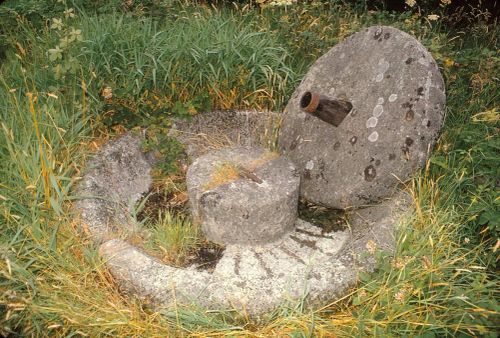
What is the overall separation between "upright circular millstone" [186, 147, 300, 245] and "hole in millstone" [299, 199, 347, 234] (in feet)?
0.63

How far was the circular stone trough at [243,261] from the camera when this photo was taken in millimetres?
2447

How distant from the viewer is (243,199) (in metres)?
2.92

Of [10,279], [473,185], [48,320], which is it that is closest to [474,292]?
[473,185]

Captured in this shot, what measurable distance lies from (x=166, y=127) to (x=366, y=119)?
1.47 meters

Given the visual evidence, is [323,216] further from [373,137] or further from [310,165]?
[373,137]

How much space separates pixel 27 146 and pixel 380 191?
2220mm

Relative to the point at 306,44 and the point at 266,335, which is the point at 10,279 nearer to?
the point at 266,335

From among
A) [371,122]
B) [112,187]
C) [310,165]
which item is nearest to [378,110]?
[371,122]

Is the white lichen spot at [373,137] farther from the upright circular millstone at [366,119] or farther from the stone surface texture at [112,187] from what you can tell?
the stone surface texture at [112,187]

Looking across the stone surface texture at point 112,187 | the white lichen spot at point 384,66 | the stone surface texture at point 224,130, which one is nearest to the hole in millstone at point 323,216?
the stone surface texture at point 224,130

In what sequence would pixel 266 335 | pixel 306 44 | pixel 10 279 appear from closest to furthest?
pixel 266 335, pixel 10 279, pixel 306 44

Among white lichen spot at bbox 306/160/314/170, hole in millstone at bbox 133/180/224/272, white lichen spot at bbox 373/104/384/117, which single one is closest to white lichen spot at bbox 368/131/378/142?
white lichen spot at bbox 373/104/384/117

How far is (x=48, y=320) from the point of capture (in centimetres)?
246

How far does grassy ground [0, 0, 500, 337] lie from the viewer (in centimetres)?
239
